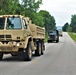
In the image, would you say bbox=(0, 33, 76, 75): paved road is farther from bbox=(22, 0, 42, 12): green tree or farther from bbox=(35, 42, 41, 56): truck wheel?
bbox=(22, 0, 42, 12): green tree

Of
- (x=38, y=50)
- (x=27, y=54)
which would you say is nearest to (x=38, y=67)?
(x=27, y=54)

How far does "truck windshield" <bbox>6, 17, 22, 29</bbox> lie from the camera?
18672mm

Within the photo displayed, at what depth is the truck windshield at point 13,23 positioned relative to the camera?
61.3 ft

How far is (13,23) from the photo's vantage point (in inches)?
741

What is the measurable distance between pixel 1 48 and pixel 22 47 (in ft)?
3.81

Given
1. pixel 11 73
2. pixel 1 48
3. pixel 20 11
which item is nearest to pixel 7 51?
pixel 1 48

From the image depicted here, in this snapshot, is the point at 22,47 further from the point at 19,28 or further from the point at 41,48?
the point at 41,48

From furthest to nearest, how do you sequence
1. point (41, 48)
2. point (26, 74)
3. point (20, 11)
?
point (20, 11) < point (41, 48) < point (26, 74)

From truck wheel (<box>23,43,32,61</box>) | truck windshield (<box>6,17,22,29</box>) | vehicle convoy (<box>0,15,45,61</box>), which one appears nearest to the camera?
vehicle convoy (<box>0,15,45,61</box>)

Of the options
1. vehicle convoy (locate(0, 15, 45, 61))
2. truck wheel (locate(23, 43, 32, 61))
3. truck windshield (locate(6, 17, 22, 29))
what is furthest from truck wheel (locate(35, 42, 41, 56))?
truck windshield (locate(6, 17, 22, 29))

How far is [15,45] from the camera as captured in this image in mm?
18109

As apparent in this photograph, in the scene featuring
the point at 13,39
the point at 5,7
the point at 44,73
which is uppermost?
the point at 5,7

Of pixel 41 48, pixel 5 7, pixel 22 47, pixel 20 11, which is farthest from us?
pixel 20 11

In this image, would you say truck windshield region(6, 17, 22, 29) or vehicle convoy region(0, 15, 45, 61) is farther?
truck windshield region(6, 17, 22, 29)
